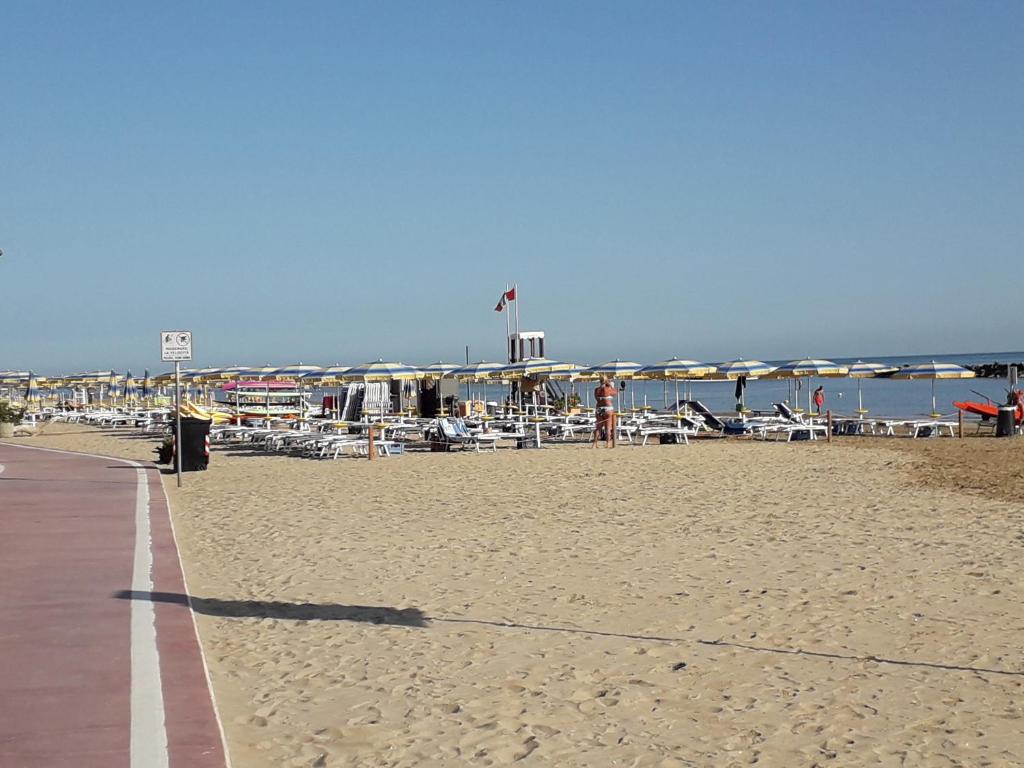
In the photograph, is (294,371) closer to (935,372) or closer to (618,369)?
(618,369)

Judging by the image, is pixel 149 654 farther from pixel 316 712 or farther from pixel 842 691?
pixel 842 691

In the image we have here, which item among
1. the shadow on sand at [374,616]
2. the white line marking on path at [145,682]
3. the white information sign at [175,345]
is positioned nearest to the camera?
the white line marking on path at [145,682]

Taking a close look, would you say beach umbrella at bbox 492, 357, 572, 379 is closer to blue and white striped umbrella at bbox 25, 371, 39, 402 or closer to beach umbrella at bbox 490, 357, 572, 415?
beach umbrella at bbox 490, 357, 572, 415

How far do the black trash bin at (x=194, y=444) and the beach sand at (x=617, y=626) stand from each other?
4316mm

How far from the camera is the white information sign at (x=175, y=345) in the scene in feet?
51.4

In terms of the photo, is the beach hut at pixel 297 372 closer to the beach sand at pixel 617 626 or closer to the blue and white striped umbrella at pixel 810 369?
the blue and white striped umbrella at pixel 810 369

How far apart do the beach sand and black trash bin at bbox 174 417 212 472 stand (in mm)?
4316

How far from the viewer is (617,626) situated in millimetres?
6883

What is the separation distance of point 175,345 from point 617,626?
10583 mm

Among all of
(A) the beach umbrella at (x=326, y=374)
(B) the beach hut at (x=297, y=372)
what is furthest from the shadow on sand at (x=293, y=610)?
(B) the beach hut at (x=297, y=372)

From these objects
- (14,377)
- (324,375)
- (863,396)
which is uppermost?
(14,377)

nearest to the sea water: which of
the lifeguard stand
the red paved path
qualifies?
the lifeguard stand

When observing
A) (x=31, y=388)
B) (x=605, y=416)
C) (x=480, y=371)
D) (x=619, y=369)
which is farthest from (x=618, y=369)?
(x=31, y=388)

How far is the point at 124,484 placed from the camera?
53.5ft
